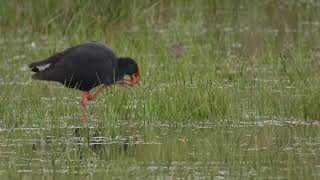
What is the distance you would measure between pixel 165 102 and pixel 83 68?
1.13 m

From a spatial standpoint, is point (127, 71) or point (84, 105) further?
point (127, 71)

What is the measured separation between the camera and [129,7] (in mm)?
12875

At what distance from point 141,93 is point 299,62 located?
65.5 inches

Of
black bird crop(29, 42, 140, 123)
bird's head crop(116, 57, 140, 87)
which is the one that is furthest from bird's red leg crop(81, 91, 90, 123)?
bird's head crop(116, 57, 140, 87)

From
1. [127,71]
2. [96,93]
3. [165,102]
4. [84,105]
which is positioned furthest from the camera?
[127,71]

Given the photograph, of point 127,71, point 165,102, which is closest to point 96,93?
point 127,71

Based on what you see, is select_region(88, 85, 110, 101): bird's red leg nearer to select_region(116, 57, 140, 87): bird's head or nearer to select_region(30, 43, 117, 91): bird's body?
select_region(30, 43, 117, 91): bird's body

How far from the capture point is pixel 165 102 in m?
8.20

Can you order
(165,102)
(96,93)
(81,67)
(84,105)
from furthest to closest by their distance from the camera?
(96,93), (81,67), (84,105), (165,102)

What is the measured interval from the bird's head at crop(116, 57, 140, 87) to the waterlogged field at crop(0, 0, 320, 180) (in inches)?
5.2

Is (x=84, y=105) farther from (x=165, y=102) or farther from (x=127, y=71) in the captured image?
(x=127, y=71)

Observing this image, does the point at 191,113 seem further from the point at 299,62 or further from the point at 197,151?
the point at 299,62

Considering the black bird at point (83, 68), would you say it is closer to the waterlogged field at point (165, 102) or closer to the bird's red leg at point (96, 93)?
the bird's red leg at point (96, 93)

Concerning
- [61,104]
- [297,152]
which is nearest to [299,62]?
[61,104]
